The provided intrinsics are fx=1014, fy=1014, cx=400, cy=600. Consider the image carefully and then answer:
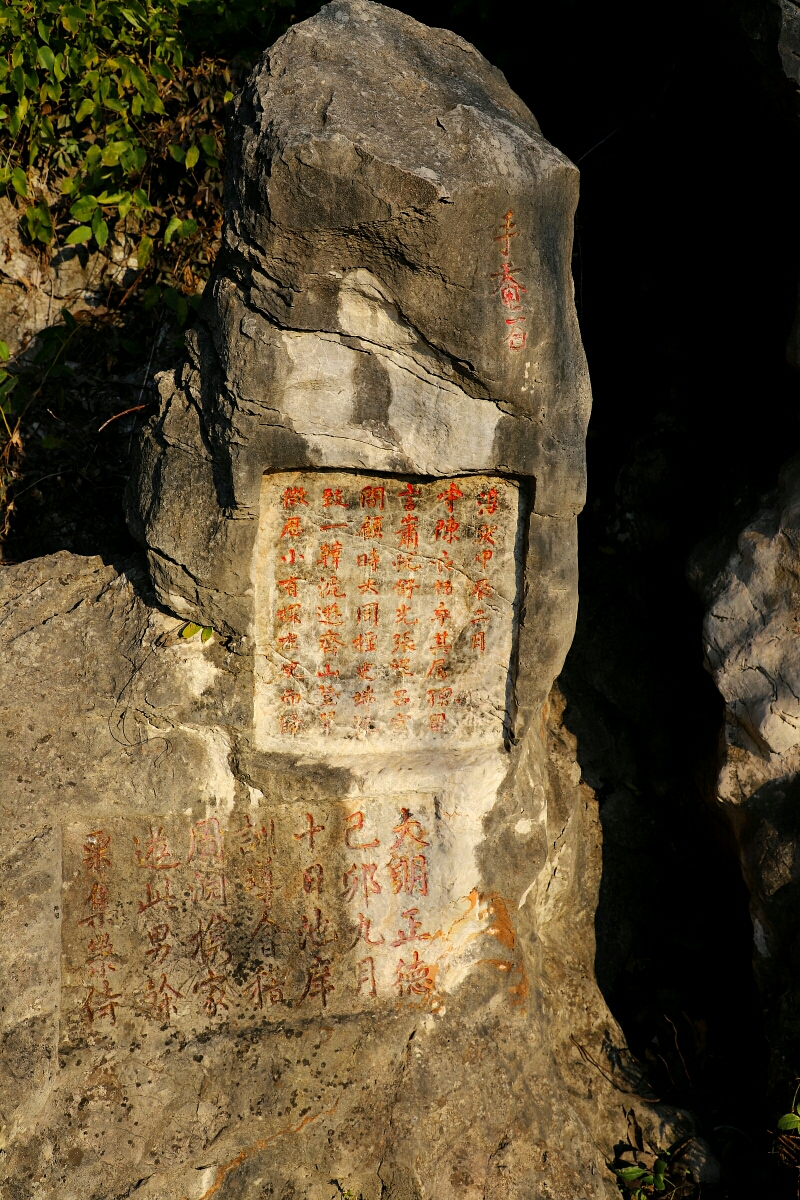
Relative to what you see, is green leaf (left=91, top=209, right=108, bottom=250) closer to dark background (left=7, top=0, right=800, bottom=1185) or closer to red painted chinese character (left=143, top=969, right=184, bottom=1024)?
dark background (left=7, top=0, right=800, bottom=1185)

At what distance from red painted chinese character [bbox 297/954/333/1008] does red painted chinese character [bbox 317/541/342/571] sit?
156cm

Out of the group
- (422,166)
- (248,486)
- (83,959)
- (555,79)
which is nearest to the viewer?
(422,166)

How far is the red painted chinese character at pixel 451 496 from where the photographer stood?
12.9ft

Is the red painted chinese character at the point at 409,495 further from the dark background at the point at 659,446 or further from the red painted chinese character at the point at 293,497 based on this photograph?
the dark background at the point at 659,446

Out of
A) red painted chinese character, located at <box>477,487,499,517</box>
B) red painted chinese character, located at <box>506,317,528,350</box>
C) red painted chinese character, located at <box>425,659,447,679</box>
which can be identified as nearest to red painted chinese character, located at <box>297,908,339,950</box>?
red painted chinese character, located at <box>425,659,447,679</box>

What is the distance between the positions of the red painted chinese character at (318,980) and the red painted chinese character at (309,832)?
46 centimetres

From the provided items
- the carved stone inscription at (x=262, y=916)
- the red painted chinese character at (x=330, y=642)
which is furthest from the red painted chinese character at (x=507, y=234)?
the carved stone inscription at (x=262, y=916)

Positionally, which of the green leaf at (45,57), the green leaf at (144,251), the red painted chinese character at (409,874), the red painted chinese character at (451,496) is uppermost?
the red painted chinese character at (451,496)

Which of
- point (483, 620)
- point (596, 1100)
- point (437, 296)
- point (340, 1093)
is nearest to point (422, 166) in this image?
point (437, 296)

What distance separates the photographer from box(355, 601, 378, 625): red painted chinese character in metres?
3.96

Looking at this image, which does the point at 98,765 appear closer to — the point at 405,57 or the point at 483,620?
the point at 483,620

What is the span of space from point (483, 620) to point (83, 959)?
6.63 feet

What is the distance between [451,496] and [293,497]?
24.2 inches

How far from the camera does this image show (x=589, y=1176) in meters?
4.11
